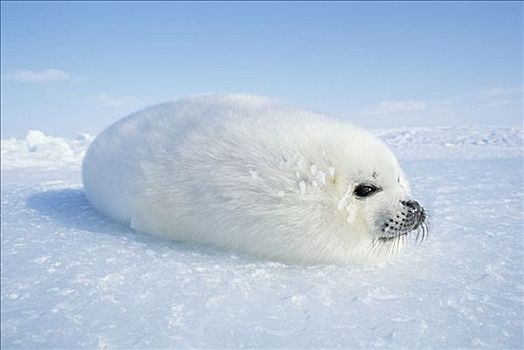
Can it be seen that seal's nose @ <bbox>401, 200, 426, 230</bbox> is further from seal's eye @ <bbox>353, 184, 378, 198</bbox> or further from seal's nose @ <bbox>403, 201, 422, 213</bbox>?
seal's eye @ <bbox>353, 184, 378, 198</bbox>

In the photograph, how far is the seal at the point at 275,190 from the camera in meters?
2.51

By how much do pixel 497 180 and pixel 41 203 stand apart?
4454 millimetres

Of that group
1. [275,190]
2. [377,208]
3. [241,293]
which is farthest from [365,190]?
[241,293]

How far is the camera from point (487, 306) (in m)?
1.90

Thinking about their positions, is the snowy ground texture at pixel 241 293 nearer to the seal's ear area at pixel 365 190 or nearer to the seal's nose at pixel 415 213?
the seal's nose at pixel 415 213

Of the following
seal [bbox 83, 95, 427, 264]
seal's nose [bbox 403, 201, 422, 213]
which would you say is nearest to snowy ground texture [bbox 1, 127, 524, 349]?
seal [bbox 83, 95, 427, 264]

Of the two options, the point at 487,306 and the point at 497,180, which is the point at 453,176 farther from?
the point at 487,306

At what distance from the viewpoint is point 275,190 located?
2521 millimetres

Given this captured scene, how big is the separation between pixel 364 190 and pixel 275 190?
0.52 metres

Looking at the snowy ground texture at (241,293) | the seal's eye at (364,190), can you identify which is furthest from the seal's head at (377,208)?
the snowy ground texture at (241,293)

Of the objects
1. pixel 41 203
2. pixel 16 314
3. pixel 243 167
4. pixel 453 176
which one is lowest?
pixel 453 176

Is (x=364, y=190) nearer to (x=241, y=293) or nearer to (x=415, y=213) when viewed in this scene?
(x=415, y=213)

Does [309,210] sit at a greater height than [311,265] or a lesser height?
greater

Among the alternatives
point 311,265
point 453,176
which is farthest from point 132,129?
point 453,176
